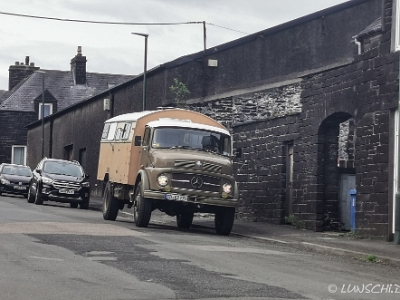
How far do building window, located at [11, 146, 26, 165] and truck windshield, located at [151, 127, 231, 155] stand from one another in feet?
169

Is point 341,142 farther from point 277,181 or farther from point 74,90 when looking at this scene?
point 74,90

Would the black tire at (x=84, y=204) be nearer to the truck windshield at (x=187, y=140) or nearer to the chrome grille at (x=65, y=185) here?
the chrome grille at (x=65, y=185)

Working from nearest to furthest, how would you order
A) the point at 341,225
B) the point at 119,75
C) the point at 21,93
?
the point at 341,225, the point at 21,93, the point at 119,75

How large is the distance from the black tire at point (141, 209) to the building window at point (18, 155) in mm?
51663

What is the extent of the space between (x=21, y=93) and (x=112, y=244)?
56746mm

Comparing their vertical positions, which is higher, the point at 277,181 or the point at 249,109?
the point at 249,109

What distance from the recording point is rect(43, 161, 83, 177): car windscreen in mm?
33438

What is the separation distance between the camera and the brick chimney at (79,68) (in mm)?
69812

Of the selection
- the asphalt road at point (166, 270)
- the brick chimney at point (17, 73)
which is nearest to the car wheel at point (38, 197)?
the asphalt road at point (166, 270)

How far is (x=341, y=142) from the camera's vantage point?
30.6m

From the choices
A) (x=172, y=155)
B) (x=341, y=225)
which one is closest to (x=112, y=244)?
(x=172, y=155)

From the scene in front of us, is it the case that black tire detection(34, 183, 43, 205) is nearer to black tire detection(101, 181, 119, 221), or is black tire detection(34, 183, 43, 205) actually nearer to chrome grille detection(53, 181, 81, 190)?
chrome grille detection(53, 181, 81, 190)

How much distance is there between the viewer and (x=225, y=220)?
67.2 feet

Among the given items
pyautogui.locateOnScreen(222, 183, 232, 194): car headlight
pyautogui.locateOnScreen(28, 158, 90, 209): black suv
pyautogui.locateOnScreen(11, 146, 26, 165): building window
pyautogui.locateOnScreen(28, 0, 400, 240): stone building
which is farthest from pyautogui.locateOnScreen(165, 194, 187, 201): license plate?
pyautogui.locateOnScreen(11, 146, 26, 165): building window
